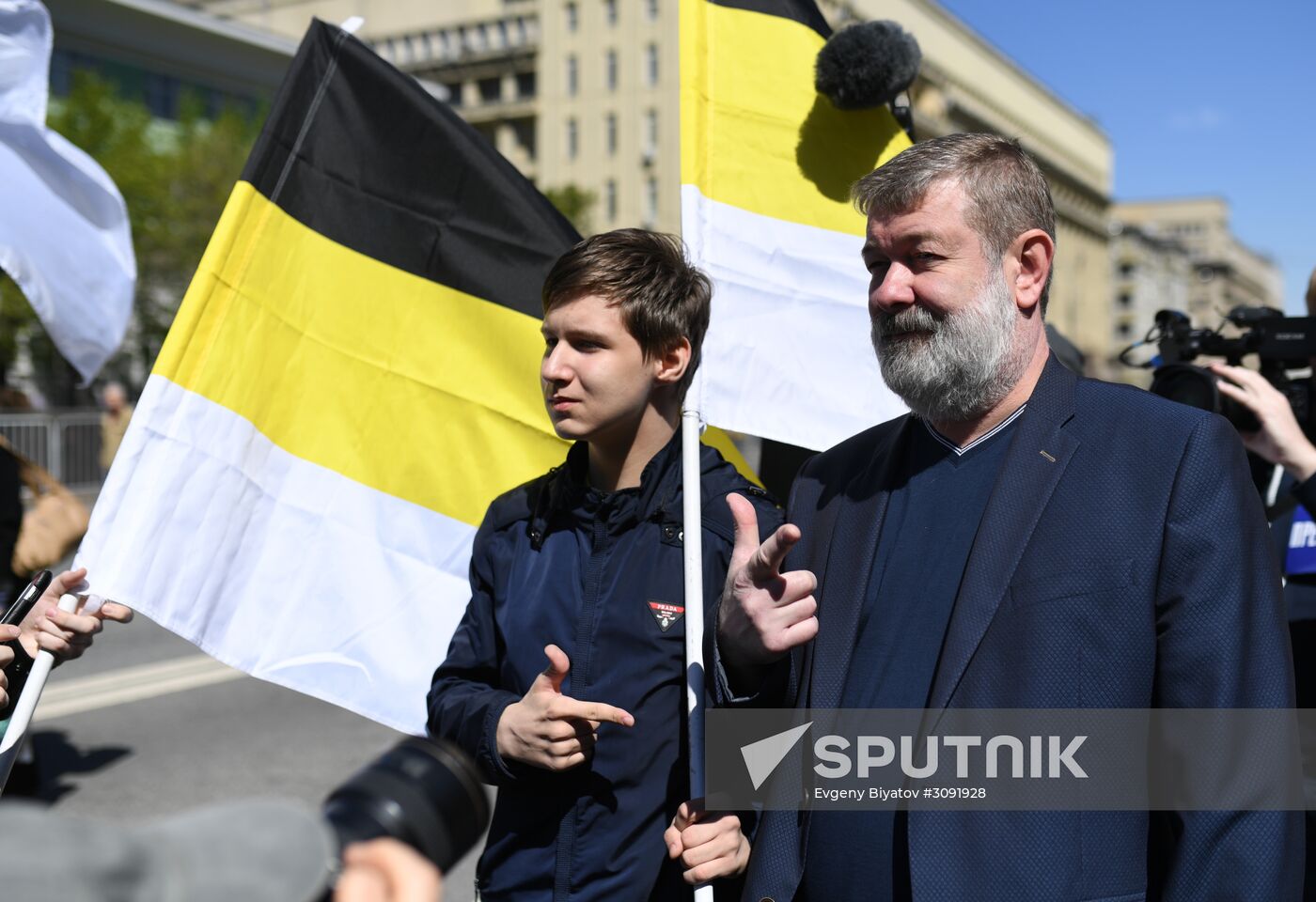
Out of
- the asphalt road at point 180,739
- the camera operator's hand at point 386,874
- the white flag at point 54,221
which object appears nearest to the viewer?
the camera operator's hand at point 386,874

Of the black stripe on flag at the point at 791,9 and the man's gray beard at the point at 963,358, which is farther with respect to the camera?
the black stripe on flag at the point at 791,9

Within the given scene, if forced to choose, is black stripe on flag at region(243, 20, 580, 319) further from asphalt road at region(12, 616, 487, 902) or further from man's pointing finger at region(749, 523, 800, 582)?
asphalt road at region(12, 616, 487, 902)

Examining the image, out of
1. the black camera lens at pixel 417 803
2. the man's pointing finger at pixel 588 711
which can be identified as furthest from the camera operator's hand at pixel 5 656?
the black camera lens at pixel 417 803

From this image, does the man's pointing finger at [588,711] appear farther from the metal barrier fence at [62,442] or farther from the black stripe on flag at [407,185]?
the metal barrier fence at [62,442]

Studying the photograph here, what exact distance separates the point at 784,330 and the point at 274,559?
4.47 ft

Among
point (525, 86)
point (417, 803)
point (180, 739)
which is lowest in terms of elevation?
point (180, 739)

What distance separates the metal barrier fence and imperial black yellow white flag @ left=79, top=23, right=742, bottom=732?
57.0ft

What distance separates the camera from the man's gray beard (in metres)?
2.05

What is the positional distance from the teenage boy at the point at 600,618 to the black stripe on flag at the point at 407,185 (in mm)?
804

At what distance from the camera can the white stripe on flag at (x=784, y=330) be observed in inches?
113

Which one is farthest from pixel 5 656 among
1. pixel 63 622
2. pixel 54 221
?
pixel 54 221

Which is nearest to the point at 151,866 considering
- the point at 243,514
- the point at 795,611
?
the point at 795,611

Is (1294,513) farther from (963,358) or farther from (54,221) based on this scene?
(54,221)

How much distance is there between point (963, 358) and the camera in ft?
6.72
